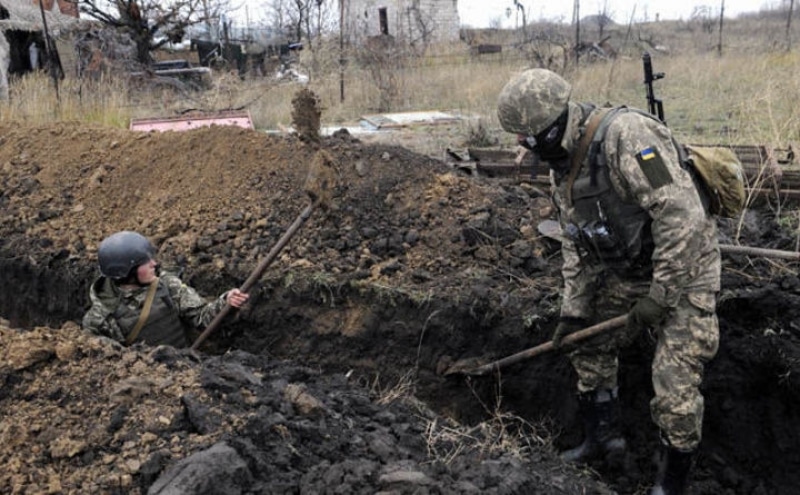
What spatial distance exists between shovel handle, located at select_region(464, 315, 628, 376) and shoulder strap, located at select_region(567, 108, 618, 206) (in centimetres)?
78

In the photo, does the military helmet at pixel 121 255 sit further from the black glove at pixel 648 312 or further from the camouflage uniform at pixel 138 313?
the black glove at pixel 648 312

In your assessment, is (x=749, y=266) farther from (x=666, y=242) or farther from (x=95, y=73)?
(x=95, y=73)

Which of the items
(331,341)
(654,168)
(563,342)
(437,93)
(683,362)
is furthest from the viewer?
(437,93)

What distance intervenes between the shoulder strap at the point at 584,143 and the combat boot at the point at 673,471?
4.88ft

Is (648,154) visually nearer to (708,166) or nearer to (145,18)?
(708,166)

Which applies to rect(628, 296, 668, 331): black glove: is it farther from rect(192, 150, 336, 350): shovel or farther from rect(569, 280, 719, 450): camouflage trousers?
rect(192, 150, 336, 350): shovel

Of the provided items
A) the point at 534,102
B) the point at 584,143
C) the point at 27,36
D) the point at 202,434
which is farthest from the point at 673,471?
the point at 27,36

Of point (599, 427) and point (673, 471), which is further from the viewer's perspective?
point (599, 427)

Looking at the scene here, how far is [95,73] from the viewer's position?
14.3m

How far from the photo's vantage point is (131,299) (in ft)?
13.9

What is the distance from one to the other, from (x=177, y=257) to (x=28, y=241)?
1.68 m

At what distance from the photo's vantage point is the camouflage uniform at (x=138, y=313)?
13.5 ft

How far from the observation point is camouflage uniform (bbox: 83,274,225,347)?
4.12 m

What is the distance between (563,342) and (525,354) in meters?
0.34
